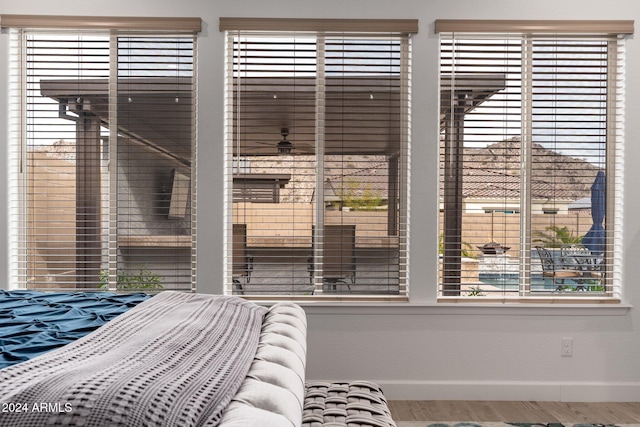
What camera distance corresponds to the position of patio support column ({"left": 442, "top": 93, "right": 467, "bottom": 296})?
129 inches

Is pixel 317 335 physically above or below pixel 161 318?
below

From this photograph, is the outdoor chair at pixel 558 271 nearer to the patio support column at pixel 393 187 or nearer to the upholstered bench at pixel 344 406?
the patio support column at pixel 393 187

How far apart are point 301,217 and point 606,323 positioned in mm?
2143

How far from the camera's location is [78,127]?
A: 3.28 m

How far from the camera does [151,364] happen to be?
3.60 feet

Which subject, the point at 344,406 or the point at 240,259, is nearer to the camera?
the point at 344,406

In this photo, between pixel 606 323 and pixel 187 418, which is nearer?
pixel 187 418

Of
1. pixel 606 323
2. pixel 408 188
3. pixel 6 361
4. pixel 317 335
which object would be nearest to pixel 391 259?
pixel 408 188

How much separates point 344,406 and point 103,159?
96.6 inches

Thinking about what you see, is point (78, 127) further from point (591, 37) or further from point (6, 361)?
point (591, 37)

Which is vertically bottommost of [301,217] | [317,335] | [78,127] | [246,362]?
[317,335]

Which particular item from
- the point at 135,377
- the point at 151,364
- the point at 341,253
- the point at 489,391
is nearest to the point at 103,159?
the point at 341,253

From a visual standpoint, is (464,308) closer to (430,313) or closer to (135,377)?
(430,313)

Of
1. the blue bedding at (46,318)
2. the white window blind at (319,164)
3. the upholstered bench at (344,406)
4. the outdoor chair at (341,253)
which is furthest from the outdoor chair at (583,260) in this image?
the blue bedding at (46,318)
